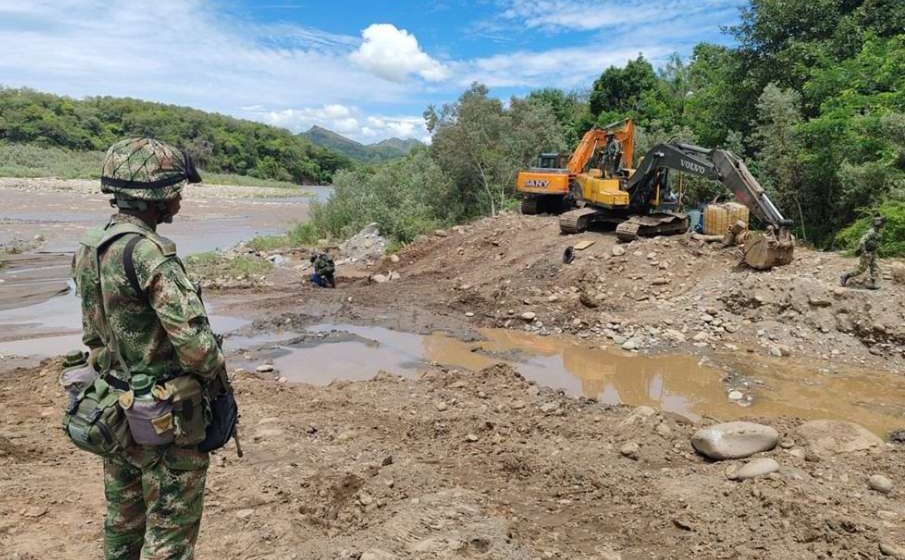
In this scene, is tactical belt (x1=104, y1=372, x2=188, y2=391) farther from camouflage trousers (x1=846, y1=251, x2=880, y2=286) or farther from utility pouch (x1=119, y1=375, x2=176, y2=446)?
camouflage trousers (x1=846, y1=251, x2=880, y2=286)

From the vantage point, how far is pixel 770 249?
31.9ft

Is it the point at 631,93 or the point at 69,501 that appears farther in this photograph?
the point at 631,93

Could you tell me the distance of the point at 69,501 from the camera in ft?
13.1

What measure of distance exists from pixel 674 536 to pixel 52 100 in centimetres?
9839

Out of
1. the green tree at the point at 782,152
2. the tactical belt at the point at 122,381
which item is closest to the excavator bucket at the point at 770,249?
the green tree at the point at 782,152

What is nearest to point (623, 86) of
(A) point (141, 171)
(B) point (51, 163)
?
(A) point (141, 171)

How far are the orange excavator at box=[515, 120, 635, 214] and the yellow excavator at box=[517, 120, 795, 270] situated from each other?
0.03 meters

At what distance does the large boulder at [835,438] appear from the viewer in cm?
483

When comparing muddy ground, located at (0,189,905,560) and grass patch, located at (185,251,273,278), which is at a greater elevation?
muddy ground, located at (0,189,905,560)

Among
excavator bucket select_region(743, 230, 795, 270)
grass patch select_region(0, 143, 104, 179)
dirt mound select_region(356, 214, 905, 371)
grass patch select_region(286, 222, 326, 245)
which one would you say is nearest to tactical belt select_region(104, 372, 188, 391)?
dirt mound select_region(356, 214, 905, 371)

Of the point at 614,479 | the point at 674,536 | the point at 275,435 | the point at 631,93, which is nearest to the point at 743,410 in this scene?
the point at 614,479

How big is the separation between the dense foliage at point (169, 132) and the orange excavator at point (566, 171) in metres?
55.3

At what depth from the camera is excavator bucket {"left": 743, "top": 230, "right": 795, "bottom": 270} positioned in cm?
970

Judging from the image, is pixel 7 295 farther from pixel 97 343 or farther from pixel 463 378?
pixel 97 343
